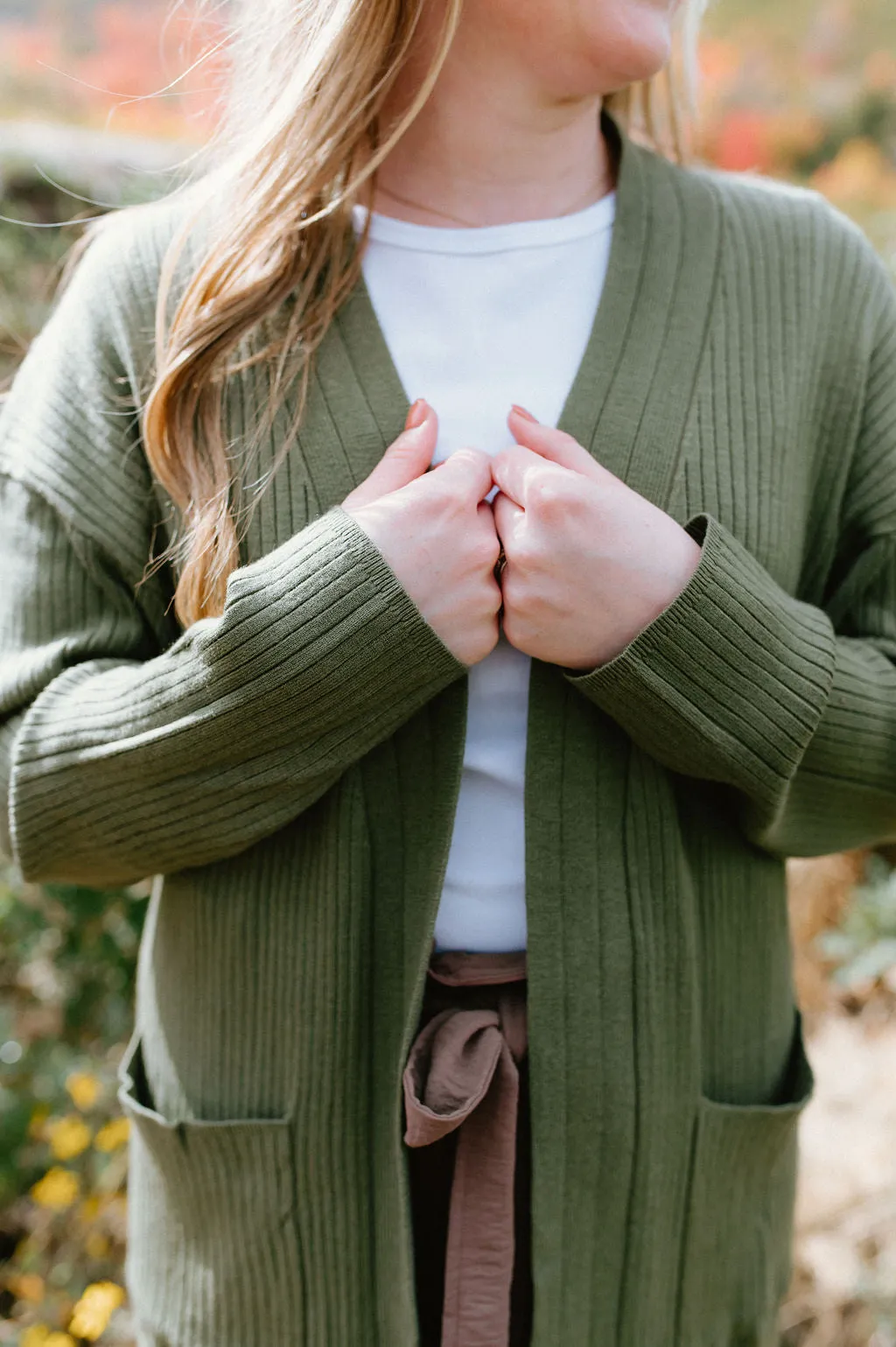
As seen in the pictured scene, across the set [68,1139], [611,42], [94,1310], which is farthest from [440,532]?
[68,1139]

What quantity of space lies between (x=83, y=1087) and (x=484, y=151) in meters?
1.72

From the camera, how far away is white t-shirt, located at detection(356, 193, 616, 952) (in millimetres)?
1163

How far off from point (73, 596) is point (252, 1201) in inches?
24.6

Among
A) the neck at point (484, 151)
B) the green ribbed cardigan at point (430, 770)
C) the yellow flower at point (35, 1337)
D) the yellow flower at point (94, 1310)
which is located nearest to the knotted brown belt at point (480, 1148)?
the green ribbed cardigan at point (430, 770)

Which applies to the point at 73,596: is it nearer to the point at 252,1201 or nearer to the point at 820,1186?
the point at 252,1201

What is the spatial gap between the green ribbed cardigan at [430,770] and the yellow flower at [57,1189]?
91 cm

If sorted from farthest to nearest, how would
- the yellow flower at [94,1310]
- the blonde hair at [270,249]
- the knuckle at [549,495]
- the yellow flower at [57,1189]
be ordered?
the yellow flower at [57,1189] → the yellow flower at [94,1310] → the blonde hair at [270,249] → the knuckle at [549,495]

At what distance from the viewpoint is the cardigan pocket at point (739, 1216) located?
1.21 meters

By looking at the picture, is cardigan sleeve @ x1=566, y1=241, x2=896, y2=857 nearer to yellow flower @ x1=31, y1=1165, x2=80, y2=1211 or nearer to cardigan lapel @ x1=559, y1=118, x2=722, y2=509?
cardigan lapel @ x1=559, y1=118, x2=722, y2=509

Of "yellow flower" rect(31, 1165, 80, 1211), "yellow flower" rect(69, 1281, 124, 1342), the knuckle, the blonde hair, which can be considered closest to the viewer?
the knuckle

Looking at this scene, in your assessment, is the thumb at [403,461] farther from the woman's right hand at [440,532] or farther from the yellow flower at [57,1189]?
the yellow flower at [57,1189]

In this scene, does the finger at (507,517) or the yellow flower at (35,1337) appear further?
the yellow flower at (35,1337)

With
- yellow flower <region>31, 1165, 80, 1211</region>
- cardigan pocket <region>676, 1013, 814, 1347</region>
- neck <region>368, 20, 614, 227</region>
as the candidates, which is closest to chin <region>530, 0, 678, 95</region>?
neck <region>368, 20, 614, 227</region>

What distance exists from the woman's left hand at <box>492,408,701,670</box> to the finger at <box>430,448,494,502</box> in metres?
0.02
